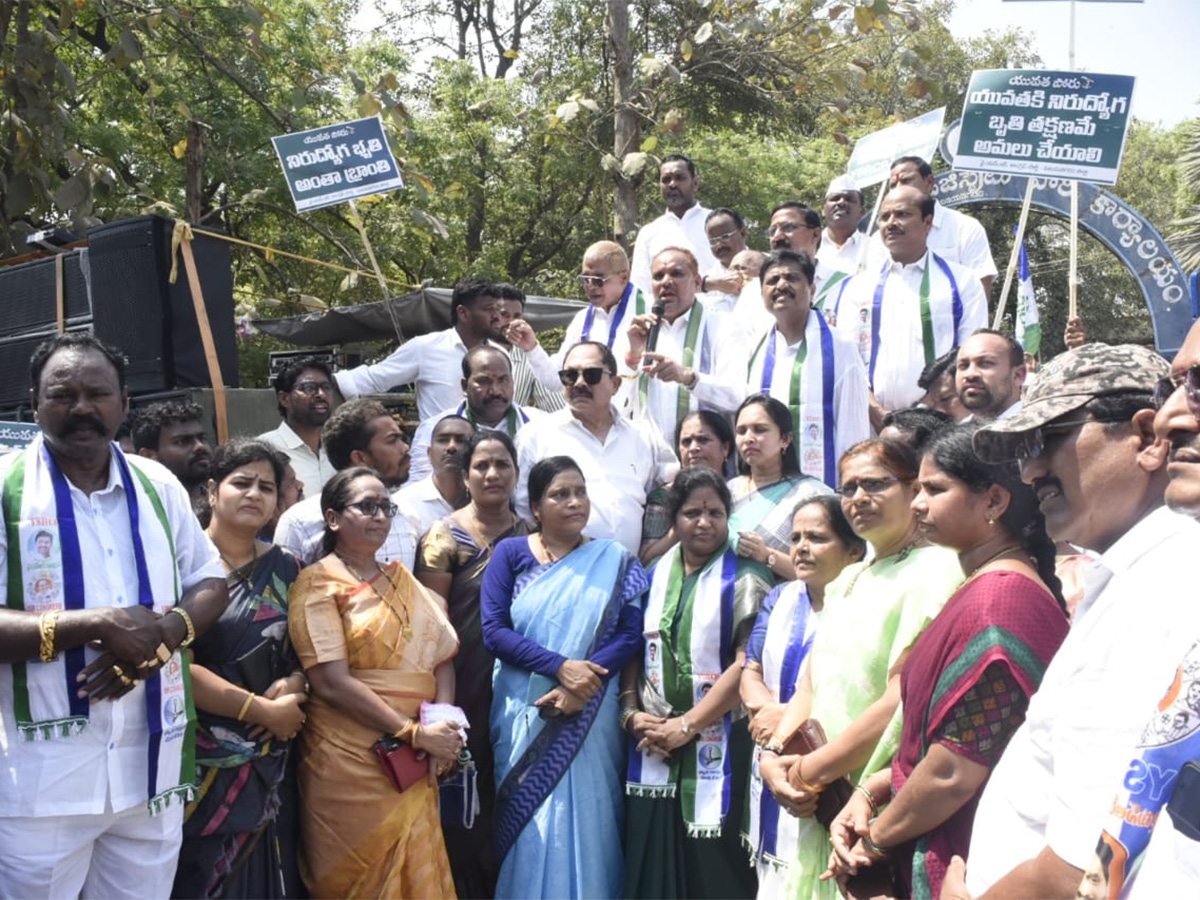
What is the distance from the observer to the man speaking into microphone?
521 cm

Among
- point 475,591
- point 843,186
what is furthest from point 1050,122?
point 475,591

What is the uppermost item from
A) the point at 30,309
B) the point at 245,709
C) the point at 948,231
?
the point at 948,231

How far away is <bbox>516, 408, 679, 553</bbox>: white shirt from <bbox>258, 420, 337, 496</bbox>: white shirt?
0.92 m

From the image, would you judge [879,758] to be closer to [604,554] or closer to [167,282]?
[604,554]

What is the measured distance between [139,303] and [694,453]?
287cm

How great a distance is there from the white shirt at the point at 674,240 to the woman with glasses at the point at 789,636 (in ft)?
12.5

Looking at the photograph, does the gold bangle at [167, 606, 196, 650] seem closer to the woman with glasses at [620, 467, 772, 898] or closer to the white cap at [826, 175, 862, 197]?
the woman with glasses at [620, 467, 772, 898]

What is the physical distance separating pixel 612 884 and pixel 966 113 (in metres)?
4.66

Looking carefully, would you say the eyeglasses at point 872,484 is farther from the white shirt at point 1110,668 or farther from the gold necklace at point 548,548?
the white shirt at point 1110,668

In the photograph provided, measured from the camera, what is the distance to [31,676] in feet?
9.68

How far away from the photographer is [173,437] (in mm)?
4559

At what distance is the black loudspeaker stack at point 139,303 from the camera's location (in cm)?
544

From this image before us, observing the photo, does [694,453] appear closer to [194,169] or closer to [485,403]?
[485,403]

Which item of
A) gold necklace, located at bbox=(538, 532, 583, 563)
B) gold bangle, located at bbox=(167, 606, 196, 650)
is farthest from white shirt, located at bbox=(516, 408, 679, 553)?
Result: gold bangle, located at bbox=(167, 606, 196, 650)
